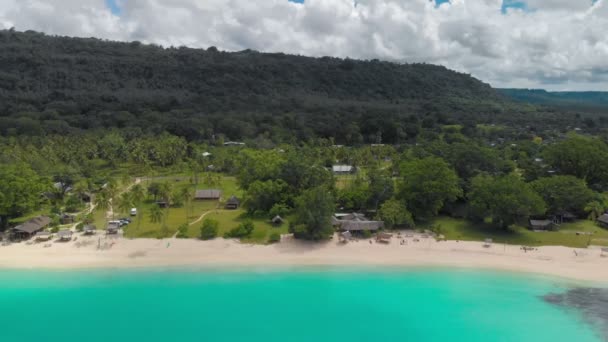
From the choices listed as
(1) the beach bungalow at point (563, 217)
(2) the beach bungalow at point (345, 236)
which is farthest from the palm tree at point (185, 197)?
(1) the beach bungalow at point (563, 217)

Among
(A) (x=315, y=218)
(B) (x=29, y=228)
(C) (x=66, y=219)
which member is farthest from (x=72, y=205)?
(A) (x=315, y=218)

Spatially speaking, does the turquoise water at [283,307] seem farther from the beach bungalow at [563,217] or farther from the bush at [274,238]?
the beach bungalow at [563,217]

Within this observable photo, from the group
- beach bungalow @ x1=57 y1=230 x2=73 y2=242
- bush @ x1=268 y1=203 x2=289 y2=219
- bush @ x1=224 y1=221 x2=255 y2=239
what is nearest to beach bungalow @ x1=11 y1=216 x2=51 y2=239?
beach bungalow @ x1=57 y1=230 x2=73 y2=242

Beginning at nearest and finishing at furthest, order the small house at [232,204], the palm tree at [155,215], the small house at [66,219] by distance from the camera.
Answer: the palm tree at [155,215] → the small house at [66,219] → the small house at [232,204]

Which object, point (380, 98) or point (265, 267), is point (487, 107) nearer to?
point (380, 98)

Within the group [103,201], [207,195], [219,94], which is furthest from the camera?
[219,94]

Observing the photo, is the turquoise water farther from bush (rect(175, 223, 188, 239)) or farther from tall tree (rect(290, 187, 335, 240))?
bush (rect(175, 223, 188, 239))

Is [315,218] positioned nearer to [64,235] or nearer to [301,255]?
[301,255]
